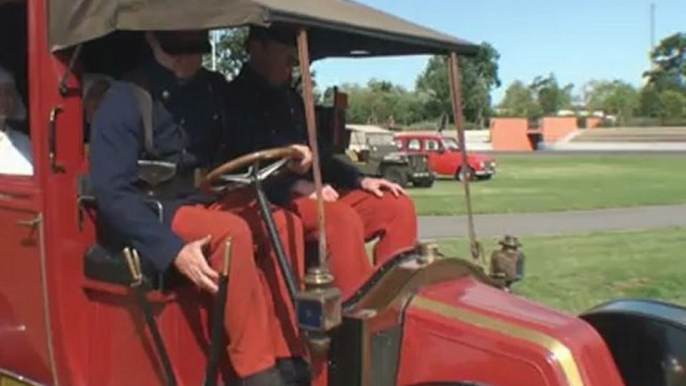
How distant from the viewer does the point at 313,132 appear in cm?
322

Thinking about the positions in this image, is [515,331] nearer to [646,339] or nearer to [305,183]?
[646,339]

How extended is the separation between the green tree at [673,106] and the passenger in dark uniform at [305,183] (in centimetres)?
7871

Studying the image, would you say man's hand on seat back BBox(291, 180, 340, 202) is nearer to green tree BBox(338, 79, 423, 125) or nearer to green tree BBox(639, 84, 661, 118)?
green tree BBox(338, 79, 423, 125)

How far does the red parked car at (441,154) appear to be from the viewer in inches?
1305

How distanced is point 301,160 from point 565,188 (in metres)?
24.2

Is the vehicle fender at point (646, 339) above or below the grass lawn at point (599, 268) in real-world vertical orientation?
above

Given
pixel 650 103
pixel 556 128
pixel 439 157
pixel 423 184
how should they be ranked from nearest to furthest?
pixel 423 184 < pixel 439 157 < pixel 556 128 < pixel 650 103

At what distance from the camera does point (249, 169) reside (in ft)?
11.6

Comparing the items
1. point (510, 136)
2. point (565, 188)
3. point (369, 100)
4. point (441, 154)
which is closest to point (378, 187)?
point (369, 100)

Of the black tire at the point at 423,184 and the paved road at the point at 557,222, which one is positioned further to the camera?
the black tire at the point at 423,184

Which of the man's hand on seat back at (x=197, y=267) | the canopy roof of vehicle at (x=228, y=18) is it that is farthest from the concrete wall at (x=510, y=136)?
the man's hand on seat back at (x=197, y=267)

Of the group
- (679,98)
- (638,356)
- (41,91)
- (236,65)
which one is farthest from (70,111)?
(679,98)

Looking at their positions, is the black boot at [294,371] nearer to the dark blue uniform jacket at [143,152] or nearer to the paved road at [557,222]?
the dark blue uniform jacket at [143,152]

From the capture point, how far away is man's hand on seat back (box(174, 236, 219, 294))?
3.31 meters
